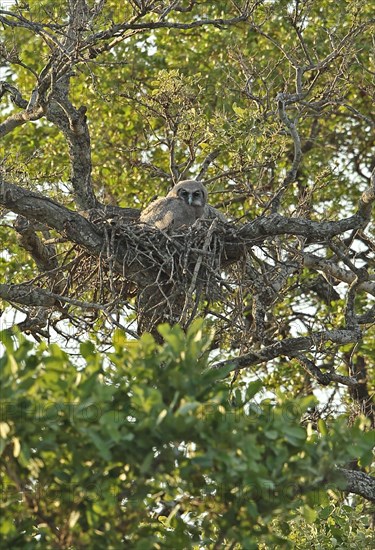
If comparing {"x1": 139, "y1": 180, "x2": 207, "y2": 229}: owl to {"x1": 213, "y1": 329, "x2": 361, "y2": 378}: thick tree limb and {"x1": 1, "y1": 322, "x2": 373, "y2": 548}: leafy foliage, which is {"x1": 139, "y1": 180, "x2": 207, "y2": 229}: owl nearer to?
{"x1": 213, "y1": 329, "x2": 361, "y2": 378}: thick tree limb

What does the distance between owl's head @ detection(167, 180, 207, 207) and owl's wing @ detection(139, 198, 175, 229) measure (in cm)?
15

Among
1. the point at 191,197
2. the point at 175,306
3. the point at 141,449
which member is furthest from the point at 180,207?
the point at 141,449

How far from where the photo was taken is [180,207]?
8.97 m

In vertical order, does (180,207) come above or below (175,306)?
above

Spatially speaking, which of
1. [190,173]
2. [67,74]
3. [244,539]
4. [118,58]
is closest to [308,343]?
[67,74]

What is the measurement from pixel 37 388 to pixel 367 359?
9574mm

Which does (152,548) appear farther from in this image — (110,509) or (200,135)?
(200,135)

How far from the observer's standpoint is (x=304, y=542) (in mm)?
7914

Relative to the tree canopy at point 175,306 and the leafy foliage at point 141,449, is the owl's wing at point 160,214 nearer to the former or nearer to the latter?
the tree canopy at point 175,306

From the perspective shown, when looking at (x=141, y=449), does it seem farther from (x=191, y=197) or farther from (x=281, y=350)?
(x=191, y=197)

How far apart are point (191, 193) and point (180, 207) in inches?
→ 9.6

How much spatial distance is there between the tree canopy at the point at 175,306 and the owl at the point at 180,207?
17 cm

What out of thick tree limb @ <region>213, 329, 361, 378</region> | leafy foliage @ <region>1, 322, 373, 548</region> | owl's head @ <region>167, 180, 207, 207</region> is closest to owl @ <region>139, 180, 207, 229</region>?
owl's head @ <region>167, 180, 207, 207</region>

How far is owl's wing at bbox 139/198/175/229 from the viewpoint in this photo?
8.59 meters
